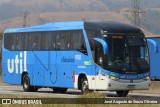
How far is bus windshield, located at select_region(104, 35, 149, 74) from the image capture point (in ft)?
79.8

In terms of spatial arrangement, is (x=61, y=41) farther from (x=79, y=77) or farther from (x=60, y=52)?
(x=79, y=77)

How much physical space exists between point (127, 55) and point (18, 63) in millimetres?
9080

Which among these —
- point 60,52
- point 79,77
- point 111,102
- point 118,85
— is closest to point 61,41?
point 60,52

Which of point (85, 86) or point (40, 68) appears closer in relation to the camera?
point (85, 86)

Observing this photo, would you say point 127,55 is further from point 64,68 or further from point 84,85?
point 64,68

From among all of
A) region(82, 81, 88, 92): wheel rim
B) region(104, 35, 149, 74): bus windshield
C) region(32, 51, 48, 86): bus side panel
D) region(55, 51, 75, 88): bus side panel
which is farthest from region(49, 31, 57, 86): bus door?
region(104, 35, 149, 74): bus windshield

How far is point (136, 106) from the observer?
1538 centimetres

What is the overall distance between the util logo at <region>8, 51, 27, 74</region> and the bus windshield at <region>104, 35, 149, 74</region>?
25.7 ft

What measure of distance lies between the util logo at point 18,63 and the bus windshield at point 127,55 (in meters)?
7.82

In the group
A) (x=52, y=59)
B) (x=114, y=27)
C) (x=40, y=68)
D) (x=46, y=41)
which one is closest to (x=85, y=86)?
(x=114, y=27)

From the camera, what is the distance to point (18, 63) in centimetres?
3155

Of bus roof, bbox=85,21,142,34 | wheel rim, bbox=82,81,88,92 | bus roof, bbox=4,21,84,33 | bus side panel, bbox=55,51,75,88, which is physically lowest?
wheel rim, bbox=82,81,88,92

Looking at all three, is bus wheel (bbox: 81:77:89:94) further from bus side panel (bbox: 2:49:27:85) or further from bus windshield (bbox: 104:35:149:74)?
bus side panel (bbox: 2:49:27:85)

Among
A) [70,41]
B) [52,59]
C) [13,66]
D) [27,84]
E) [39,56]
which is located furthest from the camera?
[13,66]
